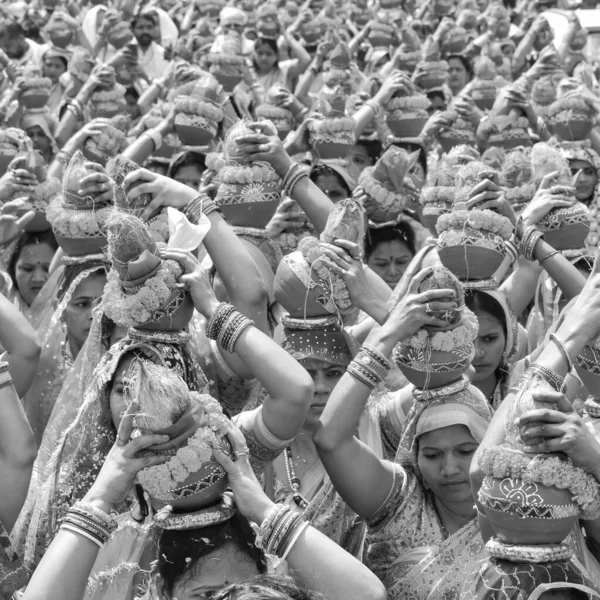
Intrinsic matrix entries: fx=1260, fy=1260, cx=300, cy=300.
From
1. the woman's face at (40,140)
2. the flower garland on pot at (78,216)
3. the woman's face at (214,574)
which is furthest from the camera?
the woman's face at (40,140)

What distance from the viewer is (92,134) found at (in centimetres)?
686

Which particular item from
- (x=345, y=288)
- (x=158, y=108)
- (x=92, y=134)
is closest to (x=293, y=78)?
(x=158, y=108)

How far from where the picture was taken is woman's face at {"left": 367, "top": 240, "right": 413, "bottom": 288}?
605 centimetres

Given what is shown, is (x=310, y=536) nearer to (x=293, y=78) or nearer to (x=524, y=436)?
(x=524, y=436)

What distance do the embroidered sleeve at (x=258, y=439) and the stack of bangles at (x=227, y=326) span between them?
21 centimetres

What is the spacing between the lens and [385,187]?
604 centimetres

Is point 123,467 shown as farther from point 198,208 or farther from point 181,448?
point 198,208

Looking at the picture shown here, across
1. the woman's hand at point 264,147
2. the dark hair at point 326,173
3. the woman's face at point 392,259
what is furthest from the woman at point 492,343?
the dark hair at point 326,173

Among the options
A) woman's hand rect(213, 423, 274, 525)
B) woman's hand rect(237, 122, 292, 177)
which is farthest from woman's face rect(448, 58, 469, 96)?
woman's hand rect(213, 423, 274, 525)

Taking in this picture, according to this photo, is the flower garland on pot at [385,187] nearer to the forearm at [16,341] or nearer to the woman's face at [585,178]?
the woman's face at [585,178]

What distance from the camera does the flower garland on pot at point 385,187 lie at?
5.94 m

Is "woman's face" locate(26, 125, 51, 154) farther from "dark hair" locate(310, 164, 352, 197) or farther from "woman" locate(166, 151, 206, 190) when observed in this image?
"dark hair" locate(310, 164, 352, 197)

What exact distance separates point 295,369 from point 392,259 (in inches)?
109

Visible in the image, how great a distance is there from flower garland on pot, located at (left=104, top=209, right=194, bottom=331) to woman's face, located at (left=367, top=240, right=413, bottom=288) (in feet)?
8.22
